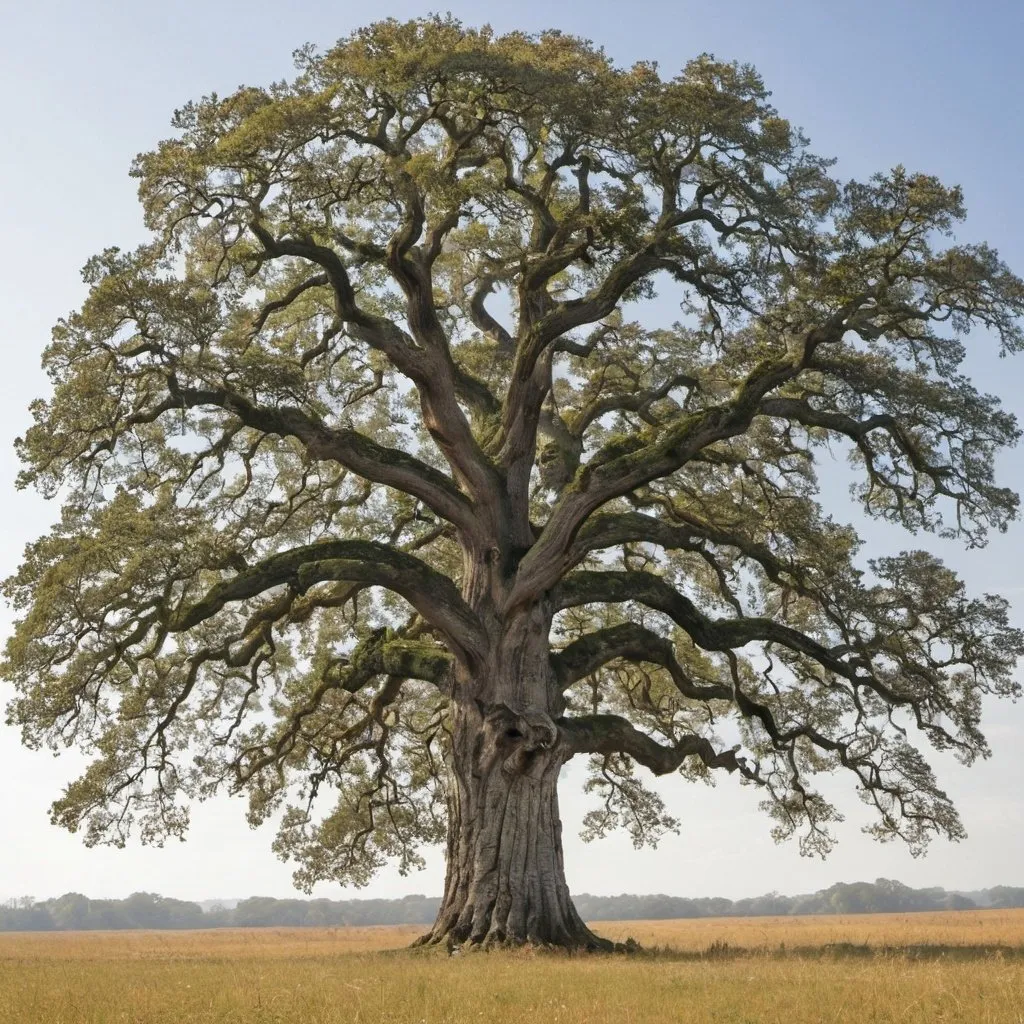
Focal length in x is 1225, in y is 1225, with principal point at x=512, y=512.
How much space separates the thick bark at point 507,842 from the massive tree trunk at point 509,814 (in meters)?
0.02

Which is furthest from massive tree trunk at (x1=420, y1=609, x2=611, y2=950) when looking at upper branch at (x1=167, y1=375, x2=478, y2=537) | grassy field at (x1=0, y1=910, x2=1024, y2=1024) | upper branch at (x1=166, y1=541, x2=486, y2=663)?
upper branch at (x1=167, y1=375, x2=478, y2=537)

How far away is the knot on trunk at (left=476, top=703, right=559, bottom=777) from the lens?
2020cm

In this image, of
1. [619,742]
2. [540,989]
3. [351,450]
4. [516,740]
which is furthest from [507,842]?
[540,989]

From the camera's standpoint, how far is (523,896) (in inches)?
776

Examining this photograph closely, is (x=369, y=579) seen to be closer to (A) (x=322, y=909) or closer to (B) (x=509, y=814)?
(B) (x=509, y=814)

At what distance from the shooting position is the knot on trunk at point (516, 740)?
795 inches

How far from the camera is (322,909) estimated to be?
102 m

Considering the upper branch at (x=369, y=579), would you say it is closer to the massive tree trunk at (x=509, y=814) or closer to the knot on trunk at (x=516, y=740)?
the massive tree trunk at (x=509, y=814)

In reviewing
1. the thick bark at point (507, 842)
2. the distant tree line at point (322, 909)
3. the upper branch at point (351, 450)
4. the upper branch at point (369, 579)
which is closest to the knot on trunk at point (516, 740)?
the thick bark at point (507, 842)

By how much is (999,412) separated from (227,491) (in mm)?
14425

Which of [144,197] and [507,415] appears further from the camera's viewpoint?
[507,415]

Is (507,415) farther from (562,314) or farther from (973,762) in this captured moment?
(973,762)

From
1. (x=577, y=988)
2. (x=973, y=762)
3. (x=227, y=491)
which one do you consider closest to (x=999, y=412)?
(x=973, y=762)

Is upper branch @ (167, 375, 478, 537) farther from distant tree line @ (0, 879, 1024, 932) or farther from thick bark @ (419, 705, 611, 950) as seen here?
distant tree line @ (0, 879, 1024, 932)
